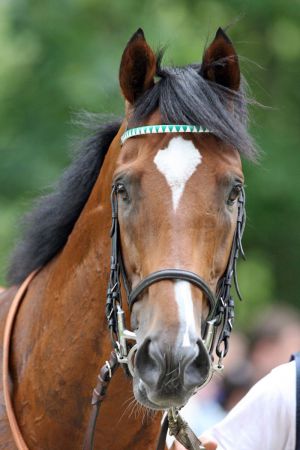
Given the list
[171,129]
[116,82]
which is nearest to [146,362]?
[171,129]

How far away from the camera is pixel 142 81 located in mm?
3777

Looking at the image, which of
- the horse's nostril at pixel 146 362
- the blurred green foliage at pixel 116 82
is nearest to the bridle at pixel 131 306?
the horse's nostril at pixel 146 362

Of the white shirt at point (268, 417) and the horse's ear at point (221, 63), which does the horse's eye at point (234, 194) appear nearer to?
the horse's ear at point (221, 63)

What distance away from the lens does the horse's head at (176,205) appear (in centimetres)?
323

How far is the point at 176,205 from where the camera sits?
3.40 meters

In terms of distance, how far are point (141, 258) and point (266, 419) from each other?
1.01m

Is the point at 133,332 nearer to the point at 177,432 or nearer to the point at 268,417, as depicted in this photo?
the point at 177,432

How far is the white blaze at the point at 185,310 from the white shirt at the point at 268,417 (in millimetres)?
960

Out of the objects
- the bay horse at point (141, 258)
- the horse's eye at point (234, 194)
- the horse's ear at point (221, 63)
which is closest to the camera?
the bay horse at point (141, 258)

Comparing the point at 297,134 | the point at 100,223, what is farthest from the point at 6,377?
the point at 297,134

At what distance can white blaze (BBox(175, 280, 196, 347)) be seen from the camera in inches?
125

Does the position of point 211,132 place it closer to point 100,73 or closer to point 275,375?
point 275,375

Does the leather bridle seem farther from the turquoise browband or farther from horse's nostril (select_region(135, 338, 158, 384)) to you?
the turquoise browband

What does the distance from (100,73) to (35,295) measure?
5.85 m
